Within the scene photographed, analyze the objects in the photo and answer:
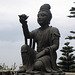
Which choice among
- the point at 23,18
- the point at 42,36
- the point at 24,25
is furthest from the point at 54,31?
the point at 23,18

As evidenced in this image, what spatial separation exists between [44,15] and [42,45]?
1079 millimetres

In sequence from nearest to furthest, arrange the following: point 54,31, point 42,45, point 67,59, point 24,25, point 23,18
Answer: point 23,18
point 24,25
point 54,31
point 42,45
point 67,59

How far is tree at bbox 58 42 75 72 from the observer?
1852 centimetres

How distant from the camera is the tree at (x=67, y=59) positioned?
1852 centimetres

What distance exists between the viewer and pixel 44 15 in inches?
286

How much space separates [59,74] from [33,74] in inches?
33.1

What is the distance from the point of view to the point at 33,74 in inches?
248

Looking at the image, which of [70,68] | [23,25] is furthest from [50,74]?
[70,68]

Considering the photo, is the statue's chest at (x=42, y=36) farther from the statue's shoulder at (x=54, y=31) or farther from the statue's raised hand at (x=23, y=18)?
the statue's raised hand at (x=23, y=18)

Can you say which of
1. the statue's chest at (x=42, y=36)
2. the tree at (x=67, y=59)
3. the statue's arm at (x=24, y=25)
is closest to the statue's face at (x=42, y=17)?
the statue's chest at (x=42, y=36)

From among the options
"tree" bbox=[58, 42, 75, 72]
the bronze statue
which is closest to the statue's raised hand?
the bronze statue

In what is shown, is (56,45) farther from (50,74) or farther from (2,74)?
(2,74)

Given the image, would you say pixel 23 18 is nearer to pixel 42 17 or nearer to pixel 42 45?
pixel 42 17

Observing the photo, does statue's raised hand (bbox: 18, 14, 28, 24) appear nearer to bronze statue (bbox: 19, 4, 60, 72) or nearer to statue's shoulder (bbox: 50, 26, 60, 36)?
bronze statue (bbox: 19, 4, 60, 72)
